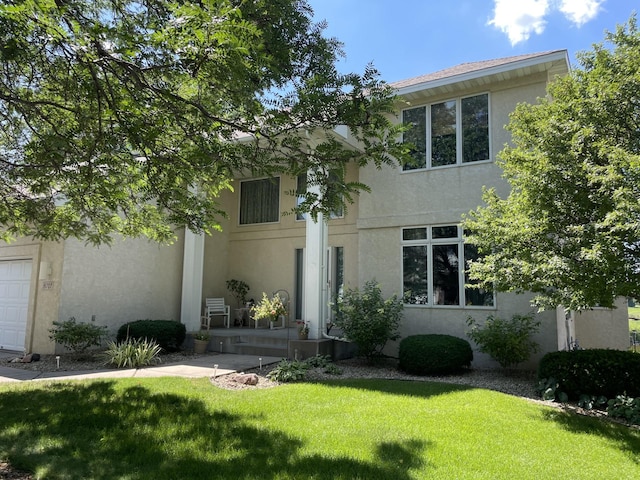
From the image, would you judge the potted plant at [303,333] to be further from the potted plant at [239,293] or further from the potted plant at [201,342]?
the potted plant at [239,293]

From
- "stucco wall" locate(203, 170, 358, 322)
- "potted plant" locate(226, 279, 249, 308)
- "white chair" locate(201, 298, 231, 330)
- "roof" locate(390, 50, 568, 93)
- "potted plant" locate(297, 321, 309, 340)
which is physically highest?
"roof" locate(390, 50, 568, 93)

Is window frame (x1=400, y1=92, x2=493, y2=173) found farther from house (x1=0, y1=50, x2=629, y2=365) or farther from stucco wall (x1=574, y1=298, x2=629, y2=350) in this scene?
stucco wall (x1=574, y1=298, x2=629, y2=350)

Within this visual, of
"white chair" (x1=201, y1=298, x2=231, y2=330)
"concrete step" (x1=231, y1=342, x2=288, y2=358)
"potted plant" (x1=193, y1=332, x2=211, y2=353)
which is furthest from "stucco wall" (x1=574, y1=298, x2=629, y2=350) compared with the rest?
"potted plant" (x1=193, y1=332, x2=211, y2=353)

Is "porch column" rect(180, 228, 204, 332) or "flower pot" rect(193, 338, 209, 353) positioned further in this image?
"porch column" rect(180, 228, 204, 332)

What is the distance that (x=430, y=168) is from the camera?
418 inches

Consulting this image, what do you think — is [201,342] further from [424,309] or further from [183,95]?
[183,95]

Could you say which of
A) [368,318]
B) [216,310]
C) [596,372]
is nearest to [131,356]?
[216,310]

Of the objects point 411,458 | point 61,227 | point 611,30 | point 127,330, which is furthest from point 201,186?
point 611,30

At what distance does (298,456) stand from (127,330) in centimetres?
805

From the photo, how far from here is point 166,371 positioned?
862 centimetres

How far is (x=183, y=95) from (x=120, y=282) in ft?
27.0

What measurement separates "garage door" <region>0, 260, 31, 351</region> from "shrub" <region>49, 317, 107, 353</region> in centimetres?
172

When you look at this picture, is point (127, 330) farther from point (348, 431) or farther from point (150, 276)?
point (348, 431)

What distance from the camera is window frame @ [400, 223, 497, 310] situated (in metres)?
9.85
